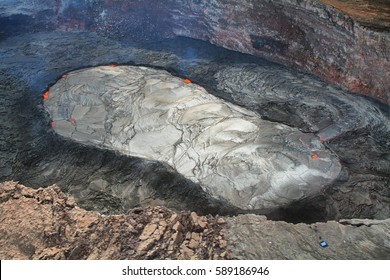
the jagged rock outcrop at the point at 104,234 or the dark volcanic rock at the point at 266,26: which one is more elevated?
the dark volcanic rock at the point at 266,26

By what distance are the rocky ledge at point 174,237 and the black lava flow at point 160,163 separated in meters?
0.82

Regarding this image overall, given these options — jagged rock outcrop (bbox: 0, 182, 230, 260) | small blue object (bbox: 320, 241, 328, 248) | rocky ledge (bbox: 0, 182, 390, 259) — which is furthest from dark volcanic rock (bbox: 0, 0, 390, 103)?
jagged rock outcrop (bbox: 0, 182, 230, 260)

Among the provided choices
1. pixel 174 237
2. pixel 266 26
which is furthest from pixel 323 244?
pixel 266 26

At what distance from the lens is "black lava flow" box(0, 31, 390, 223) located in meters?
5.21

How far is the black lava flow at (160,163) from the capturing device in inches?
205

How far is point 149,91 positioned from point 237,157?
106 inches

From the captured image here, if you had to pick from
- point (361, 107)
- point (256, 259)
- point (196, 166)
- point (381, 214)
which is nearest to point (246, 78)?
point (361, 107)

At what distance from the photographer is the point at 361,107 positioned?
6.87 metres

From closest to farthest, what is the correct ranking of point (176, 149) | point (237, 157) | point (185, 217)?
point (185, 217) → point (237, 157) → point (176, 149)

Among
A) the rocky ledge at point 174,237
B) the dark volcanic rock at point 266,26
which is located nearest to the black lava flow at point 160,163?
the dark volcanic rock at point 266,26

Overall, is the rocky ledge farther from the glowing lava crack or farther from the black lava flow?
the glowing lava crack

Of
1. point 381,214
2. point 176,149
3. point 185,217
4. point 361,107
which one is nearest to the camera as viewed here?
point 185,217

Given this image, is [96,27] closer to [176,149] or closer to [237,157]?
[176,149]

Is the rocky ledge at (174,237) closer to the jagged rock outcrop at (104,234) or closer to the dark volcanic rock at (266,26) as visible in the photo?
the jagged rock outcrop at (104,234)
